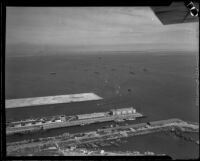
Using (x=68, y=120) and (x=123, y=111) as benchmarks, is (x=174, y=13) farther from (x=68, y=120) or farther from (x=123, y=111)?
(x=68, y=120)

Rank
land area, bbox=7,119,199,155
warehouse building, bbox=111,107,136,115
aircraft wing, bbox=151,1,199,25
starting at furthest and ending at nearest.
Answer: warehouse building, bbox=111,107,136,115 < land area, bbox=7,119,199,155 < aircraft wing, bbox=151,1,199,25

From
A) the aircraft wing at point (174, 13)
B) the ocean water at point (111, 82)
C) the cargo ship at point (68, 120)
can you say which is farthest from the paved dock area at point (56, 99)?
the aircraft wing at point (174, 13)

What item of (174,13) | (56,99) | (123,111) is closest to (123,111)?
(123,111)

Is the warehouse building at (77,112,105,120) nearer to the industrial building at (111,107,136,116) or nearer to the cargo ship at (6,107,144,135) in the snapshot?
the cargo ship at (6,107,144,135)

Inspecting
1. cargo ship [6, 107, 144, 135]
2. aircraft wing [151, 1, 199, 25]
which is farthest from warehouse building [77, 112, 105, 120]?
aircraft wing [151, 1, 199, 25]

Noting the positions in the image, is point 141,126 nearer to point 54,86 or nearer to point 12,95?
point 54,86

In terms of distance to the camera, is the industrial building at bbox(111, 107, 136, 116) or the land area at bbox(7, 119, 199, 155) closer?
the land area at bbox(7, 119, 199, 155)
